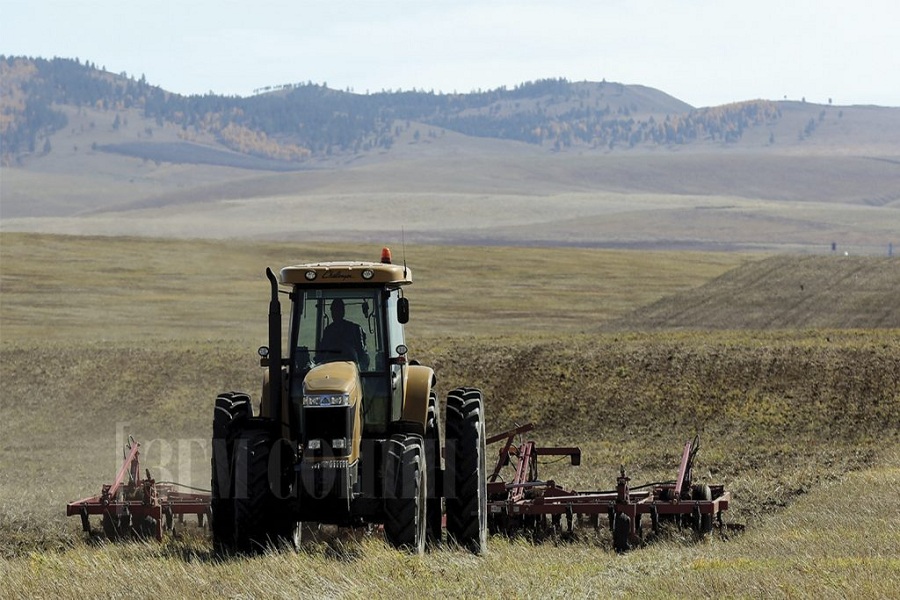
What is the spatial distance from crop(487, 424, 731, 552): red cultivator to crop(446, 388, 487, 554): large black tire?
1.62 meters

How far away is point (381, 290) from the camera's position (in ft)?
45.2

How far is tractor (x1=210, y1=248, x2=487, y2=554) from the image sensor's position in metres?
12.8

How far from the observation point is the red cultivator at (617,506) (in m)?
15.6

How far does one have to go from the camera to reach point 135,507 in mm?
15789

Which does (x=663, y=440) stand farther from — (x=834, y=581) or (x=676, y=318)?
(x=676, y=318)

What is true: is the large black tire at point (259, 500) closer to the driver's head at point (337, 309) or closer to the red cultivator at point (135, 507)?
the driver's head at point (337, 309)

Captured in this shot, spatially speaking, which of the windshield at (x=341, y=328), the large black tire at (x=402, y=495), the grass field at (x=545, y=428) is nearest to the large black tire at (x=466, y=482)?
the grass field at (x=545, y=428)

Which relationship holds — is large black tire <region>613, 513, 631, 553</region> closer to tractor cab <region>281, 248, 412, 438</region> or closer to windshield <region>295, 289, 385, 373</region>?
tractor cab <region>281, 248, 412, 438</region>

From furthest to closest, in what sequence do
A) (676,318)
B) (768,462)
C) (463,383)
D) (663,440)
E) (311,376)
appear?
(676,318), (463,383), (663,440), (768,462), (311,376)

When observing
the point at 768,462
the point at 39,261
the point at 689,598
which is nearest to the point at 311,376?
the point at 689,598

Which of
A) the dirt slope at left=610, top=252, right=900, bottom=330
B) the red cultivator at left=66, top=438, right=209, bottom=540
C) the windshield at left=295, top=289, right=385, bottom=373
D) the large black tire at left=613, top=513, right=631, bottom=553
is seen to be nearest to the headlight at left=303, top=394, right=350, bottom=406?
the windshield at left=295, top=289, right=385, bottom=373

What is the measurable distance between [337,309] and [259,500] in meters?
2.01

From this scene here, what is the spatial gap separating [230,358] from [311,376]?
66.4 feet

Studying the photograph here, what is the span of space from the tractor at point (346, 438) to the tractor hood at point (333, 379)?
0.02 m
